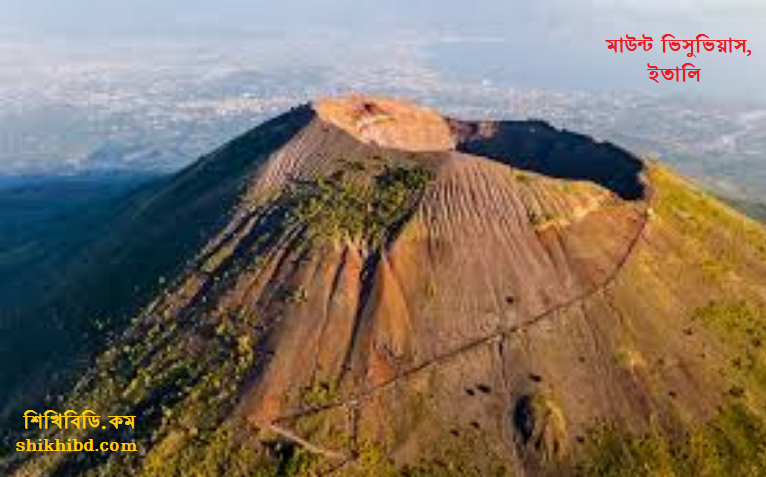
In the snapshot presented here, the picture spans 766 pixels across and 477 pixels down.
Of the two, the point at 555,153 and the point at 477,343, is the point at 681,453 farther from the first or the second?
the point at 555,153

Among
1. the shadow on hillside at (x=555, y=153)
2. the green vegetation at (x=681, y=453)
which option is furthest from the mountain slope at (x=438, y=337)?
the shadow on hillside at (x=555, y=153)

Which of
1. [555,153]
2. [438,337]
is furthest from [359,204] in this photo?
[555,153]

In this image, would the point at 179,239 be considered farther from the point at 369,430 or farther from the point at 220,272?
the point at 369,430

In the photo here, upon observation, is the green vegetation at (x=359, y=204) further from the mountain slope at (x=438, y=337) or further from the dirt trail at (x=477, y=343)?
the dirt trail at (x=477, y=343)

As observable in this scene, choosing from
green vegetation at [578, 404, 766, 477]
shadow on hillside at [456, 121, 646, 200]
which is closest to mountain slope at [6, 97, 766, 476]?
green vegetation at [578, 404, 766, 477]

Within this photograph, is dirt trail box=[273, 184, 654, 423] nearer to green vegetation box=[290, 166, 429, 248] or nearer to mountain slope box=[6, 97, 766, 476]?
mountain slope box=[6, 97, 766, 476]

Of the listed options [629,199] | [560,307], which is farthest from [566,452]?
[629,199]

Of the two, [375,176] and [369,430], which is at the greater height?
[375,176]
